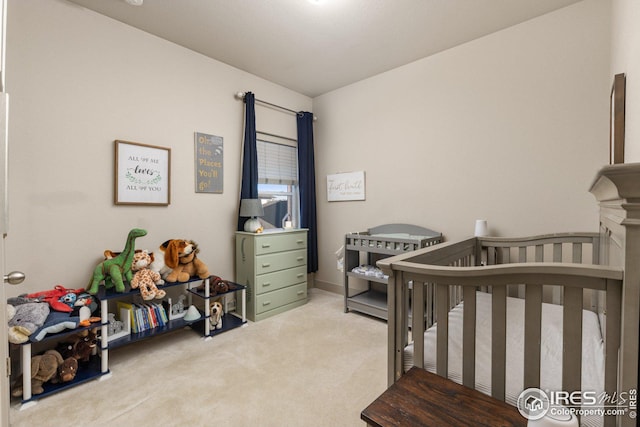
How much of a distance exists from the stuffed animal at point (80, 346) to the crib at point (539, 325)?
206 centimetres

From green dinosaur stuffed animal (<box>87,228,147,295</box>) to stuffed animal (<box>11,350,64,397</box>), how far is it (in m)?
0.43

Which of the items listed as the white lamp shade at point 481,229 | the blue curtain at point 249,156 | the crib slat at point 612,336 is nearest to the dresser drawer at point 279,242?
the blue curtain at point 249,156

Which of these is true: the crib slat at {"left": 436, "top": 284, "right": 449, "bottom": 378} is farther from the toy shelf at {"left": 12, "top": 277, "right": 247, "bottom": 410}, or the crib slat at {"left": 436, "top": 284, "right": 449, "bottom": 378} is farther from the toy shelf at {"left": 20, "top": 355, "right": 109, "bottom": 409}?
the toy shelf at {"left": 20, "top": 355, "right": 109, "bottom": 409}

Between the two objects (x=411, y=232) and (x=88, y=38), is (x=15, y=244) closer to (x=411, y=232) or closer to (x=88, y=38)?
(x=88, y=38)

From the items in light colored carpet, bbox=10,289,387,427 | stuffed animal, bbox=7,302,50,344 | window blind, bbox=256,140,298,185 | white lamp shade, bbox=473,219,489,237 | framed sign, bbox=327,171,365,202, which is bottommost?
light colored carpet, bbox=10,289,387,427

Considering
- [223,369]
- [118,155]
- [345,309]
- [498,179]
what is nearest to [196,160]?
[118,155]

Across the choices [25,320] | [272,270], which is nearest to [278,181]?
[272,270]

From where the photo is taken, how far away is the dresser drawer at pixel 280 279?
2877mm

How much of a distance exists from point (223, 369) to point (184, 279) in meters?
0.81

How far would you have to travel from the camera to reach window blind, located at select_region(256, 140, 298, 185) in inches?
136

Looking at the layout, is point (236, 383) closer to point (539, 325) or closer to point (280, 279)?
point (280, 279)

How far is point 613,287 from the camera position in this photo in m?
0.79

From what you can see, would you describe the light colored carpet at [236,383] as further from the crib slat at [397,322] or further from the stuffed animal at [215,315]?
the crib slat at [397,322]

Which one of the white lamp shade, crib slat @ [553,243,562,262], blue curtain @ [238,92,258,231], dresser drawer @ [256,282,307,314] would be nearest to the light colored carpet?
dresser drawer @ [256,282,307,314]
